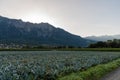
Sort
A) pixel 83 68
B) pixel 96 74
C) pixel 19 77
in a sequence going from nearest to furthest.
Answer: pixel 19 77 < pixel 96 74 < pixel 83 68

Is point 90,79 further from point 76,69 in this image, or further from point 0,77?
point 0,77

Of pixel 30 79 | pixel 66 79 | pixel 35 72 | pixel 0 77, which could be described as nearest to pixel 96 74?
pixel 66 79

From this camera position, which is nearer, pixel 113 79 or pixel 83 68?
pixel 113 79

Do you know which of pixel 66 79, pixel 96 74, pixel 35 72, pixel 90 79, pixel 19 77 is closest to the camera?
pixel 19 77

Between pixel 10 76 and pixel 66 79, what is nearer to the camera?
pixel 10 76

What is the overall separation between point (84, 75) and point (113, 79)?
268 centimetres

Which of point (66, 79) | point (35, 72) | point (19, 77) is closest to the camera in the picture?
point (19, 77)

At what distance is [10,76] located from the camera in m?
14.4

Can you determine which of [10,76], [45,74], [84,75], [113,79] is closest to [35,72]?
[45,74]

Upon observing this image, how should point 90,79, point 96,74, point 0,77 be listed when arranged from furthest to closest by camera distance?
Answer: point 96,74 → point 90,79 → point 0,77

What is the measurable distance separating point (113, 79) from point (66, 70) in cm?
432

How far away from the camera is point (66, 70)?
82.5 ft

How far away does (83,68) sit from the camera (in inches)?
1215

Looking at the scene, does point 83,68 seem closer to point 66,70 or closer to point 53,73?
point 66,70
